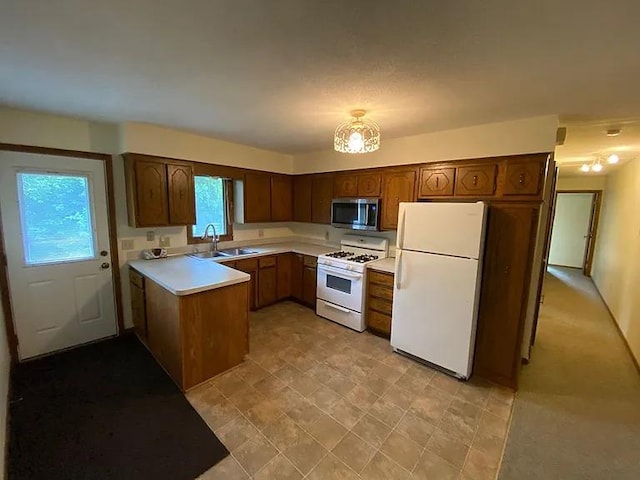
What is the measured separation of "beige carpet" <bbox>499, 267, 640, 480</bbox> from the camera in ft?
5.92

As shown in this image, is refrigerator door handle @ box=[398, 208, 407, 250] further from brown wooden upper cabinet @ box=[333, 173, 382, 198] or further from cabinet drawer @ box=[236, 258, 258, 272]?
cabinet drawer @ box=[236, 258, 258, 272]

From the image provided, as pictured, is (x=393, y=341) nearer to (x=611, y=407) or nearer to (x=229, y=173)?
(x=611, y=407)

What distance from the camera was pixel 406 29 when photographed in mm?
1257

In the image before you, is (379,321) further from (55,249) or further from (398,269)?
(55,249)

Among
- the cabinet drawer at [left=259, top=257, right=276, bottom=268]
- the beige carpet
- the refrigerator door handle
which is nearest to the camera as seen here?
the beige carpet

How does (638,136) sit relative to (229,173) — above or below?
above

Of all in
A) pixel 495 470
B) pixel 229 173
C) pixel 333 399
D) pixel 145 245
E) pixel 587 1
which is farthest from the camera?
pixel 229 173

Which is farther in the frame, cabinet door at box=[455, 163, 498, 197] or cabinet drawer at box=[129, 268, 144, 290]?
cabinet drawer at box=[129, 268, 144, 290]

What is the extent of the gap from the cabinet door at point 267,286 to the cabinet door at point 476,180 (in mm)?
2634

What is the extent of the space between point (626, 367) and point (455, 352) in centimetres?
198

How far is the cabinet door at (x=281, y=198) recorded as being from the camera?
175 inches

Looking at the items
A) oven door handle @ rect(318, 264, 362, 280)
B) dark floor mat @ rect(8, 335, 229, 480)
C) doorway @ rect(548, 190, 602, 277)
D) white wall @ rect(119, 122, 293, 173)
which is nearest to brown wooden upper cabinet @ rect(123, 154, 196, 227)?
white wall @ rect(119, 122, 293, 173)

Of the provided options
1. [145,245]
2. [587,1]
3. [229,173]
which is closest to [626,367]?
[587,1]

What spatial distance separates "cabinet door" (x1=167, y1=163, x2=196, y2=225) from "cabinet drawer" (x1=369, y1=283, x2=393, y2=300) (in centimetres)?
232
